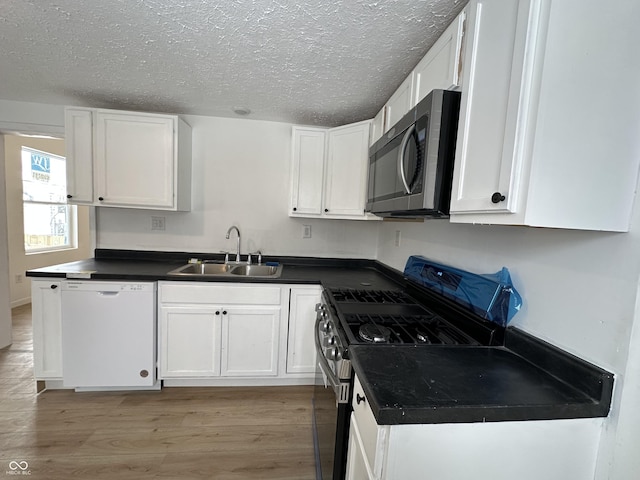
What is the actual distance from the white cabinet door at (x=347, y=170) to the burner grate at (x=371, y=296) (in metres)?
0.69

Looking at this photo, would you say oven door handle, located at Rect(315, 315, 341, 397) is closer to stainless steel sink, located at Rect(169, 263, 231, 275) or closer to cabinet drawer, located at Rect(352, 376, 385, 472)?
cabinet drawer, located at Rect(352, 376, 385, 472)

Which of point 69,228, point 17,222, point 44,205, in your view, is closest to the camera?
point 17,222

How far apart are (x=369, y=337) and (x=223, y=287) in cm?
126

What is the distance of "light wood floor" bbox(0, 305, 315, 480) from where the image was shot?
143 cm

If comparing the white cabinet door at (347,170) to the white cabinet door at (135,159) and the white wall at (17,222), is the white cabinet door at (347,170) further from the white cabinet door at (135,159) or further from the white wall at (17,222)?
the white wall at (17,222)

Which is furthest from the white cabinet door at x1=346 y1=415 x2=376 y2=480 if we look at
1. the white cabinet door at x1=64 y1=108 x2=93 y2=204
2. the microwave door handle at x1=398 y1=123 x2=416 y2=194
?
the white cabinet door at x1=64 y1=108 x2=93 y2=204

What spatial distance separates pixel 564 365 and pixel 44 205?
5772mm

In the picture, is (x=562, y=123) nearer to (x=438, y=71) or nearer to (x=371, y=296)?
(x=438, y=71)

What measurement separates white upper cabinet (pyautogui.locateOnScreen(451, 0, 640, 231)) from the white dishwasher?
2114mm

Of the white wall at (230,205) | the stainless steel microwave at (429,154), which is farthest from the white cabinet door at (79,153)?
the stainless steel microwave at (429,154)

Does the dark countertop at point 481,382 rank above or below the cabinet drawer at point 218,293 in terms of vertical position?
above

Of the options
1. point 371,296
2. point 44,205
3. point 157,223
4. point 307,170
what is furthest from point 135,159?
point 44,205

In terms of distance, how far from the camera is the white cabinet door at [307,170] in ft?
7.59

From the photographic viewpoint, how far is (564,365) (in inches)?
32.6
